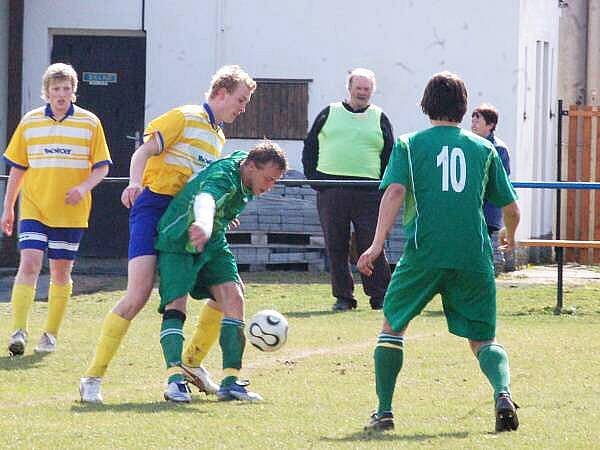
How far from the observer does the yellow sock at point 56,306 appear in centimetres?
993

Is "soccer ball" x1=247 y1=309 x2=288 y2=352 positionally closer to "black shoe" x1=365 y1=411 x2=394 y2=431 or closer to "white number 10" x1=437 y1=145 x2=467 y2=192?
"black shoe" x1=365 y1=411 x2=394 y2=431

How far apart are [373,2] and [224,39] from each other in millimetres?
1911

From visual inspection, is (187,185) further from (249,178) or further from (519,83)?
(519,83)

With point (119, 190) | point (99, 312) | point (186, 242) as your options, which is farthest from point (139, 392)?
point (119, 190)

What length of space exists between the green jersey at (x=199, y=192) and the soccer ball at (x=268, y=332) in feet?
2.09

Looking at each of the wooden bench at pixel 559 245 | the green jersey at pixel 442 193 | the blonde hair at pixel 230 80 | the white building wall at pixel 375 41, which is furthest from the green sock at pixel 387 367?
the white building wall at pixel 375 41

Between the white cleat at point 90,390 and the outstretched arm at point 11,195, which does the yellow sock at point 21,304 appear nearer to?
the outstretched arm at point 11,195

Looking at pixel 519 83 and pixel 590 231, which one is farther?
pixel 590 231

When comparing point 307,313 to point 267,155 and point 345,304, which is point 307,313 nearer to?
point 345,304

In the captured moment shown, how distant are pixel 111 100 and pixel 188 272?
10.8 meters

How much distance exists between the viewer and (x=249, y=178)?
7441mm

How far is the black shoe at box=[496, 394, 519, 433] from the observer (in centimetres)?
648

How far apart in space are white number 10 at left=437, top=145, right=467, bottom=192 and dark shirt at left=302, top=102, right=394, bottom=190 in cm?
615

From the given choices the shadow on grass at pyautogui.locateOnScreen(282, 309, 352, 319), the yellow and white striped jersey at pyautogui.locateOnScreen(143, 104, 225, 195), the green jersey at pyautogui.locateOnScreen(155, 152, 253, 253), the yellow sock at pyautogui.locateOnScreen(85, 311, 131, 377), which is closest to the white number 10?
the green jersey at pyautogui.locateOnScreen(155, 152, 253, 253)
